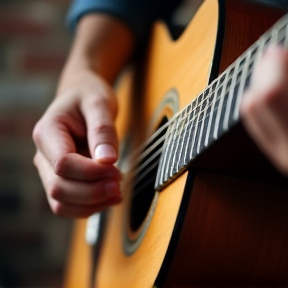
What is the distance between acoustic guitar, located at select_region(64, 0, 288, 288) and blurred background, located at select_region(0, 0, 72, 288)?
801 millimetres

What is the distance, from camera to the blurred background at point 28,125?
1483 millimetres

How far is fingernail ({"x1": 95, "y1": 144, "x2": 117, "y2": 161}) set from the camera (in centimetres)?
66

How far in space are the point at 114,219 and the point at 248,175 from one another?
1.23ft

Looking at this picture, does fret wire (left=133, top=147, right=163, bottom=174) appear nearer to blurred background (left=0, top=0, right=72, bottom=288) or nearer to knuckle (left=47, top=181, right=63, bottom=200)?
knuckle (left=47, top=181, right=63, bottom=200)

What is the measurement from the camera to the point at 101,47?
3.08 ft

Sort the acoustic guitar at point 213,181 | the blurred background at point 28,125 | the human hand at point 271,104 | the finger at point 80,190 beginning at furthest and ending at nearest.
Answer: the blurred background at point 28,125 < the finger at point 80,190 < the acoustic guitar at point 213,181 < the human hand at point 271,104

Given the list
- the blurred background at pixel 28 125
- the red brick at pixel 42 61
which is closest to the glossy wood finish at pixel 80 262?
the blurred background at pixel 28 125

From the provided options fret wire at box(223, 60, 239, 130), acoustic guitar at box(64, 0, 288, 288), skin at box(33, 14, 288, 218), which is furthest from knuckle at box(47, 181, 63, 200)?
fret wire at box(223, 60, 239, 130)

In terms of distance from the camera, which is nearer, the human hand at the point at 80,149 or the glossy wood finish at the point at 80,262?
the human hand at the point at 80,149

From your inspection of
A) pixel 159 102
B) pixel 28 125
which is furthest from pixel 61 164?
pixel 28 125

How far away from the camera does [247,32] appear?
0.60 m

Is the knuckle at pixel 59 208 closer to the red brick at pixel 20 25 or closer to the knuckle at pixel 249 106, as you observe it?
the knuckle at pixel 249 106

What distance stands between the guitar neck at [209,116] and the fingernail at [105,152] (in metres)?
0.06

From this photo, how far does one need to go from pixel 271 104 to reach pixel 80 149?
45 centimetres
